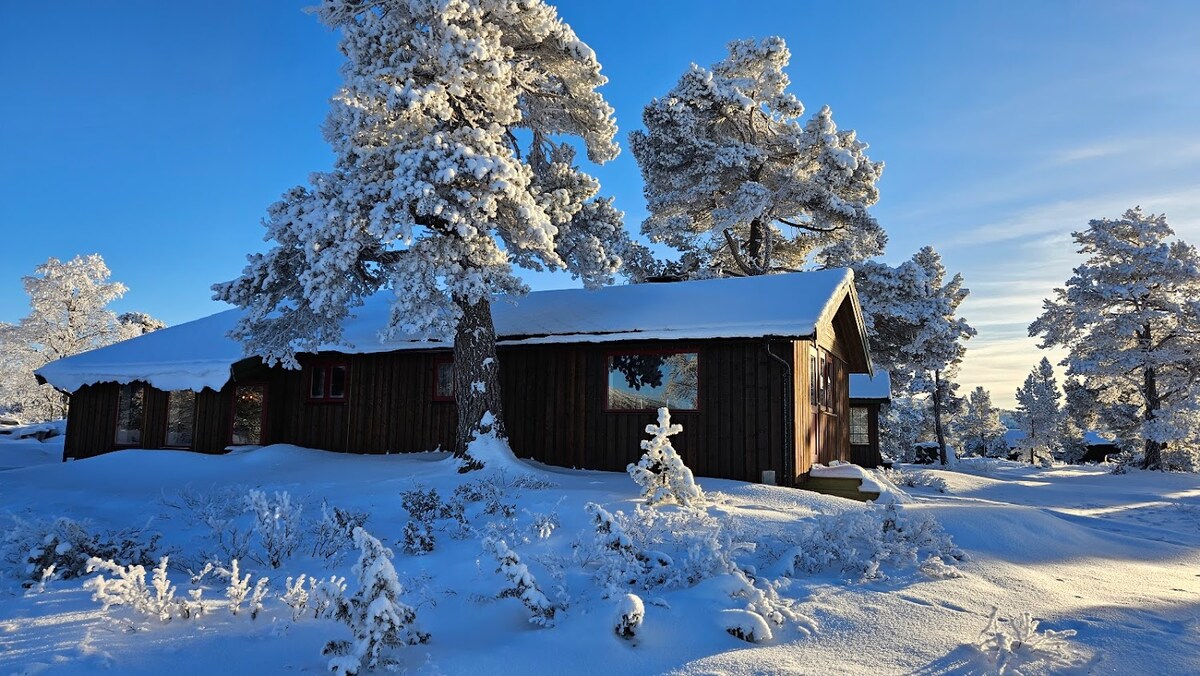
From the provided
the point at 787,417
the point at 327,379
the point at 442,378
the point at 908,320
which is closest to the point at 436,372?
the point at 442,378

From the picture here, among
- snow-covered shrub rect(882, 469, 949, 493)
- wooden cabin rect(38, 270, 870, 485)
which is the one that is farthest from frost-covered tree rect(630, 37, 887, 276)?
snow-covered shrub rect(882, 469, 949, 493)

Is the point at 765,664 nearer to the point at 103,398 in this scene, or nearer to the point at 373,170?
the point at 373,170

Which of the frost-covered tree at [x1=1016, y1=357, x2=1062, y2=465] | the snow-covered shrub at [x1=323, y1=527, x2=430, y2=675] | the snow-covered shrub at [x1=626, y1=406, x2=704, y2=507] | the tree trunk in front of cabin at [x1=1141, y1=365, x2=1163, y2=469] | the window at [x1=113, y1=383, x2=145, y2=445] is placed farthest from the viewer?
the frost-covered tree at [x1=1016, y1=357, x2=1062, y2=465]

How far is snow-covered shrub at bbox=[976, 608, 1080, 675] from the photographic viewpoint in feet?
12.4

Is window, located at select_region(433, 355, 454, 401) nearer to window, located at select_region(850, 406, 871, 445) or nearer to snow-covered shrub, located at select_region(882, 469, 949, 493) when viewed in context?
snow-covered shrub, located at select_region(882, 469, 949, 493)

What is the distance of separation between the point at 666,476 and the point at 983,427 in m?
60.8

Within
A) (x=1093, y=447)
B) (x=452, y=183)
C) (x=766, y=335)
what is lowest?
(x=1093, y=447)

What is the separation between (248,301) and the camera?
1203 centimetres

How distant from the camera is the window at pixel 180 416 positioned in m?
16.3

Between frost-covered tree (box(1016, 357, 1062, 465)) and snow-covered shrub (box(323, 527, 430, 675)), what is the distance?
59.1 meters

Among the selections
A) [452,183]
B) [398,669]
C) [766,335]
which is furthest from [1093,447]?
[398,669]

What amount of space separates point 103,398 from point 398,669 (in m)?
17.5

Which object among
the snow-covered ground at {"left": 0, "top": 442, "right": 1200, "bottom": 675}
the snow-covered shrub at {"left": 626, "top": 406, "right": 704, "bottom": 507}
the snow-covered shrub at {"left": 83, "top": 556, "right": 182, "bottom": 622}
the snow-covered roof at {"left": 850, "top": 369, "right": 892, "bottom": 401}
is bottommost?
the snow-covered ground at {"left": 0, "top": 442, "right": 1200, "bottom": 675}

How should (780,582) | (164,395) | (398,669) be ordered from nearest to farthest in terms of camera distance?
(398,669)
(780,582)
(164,395)
